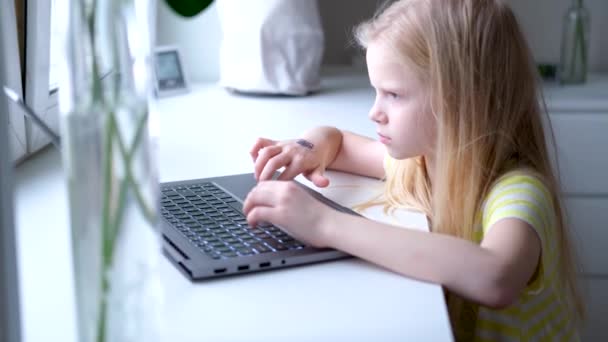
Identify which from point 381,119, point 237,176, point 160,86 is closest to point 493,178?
point 381,119

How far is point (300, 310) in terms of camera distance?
81 cm

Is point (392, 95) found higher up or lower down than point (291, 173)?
higher up

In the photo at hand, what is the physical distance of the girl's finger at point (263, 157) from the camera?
123 cm

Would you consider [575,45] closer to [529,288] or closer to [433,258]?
[529,288]

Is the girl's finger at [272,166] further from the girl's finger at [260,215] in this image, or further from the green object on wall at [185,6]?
the green object on wall at [185,6]

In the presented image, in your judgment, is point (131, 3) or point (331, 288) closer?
point (131, 3)

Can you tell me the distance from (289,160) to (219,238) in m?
0.29

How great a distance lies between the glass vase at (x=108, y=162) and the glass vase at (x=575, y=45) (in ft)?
5.60

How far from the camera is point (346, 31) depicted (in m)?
2.39

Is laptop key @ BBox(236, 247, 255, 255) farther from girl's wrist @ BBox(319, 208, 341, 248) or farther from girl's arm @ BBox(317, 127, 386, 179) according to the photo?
girl's arm @ BBox(317, 127, 386, 179)

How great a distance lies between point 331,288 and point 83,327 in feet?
1.02

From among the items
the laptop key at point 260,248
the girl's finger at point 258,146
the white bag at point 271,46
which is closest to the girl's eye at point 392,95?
the girl's finger at point 258,146

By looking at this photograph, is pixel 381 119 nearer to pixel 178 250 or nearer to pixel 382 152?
pixel 382 152

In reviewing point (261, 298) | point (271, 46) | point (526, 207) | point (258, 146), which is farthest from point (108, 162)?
point (271, 46)
